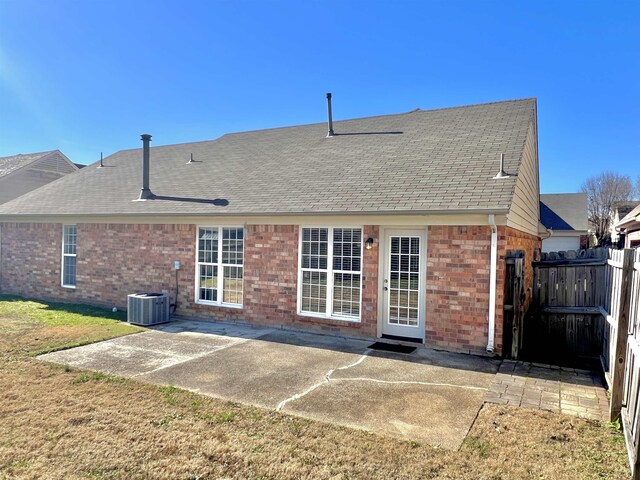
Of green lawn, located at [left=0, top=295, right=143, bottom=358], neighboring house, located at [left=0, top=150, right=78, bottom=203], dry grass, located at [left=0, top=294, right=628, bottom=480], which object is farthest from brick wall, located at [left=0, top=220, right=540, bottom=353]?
neighboring house, located at [left=0, top=150, right=78, bottom=203]

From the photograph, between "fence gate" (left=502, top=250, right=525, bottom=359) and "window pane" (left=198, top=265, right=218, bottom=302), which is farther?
"window pane" (left=198, top=265, right=218, bottom=302)

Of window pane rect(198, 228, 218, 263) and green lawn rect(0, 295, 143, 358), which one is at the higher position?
window pane rect(198, 228, 218, 263)

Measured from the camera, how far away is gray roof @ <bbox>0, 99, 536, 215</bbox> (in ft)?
26.6

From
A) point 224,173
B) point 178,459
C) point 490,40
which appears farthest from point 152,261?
point 490,40

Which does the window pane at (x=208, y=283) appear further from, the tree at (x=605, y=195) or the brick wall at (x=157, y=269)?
the tree at (x=605, y=195)

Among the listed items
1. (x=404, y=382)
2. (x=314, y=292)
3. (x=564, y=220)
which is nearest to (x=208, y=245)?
(x=314, y=292)

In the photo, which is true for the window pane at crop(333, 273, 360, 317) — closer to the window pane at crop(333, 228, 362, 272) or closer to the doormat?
the window pane at crop(333, 228, 362, 272)

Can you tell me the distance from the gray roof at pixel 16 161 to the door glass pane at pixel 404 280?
25.0 metres

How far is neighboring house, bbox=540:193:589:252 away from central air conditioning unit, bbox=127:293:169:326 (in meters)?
20.8

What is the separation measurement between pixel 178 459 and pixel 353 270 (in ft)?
17.7

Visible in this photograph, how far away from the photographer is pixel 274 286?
9.27 metres

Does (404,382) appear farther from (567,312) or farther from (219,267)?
(219,267)

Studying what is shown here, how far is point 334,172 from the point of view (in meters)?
10.2

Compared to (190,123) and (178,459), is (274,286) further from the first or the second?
(190,123)
